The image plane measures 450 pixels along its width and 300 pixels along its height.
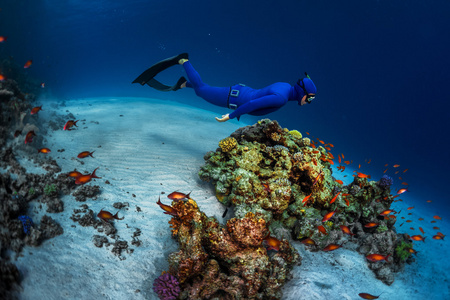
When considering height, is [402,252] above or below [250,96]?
below

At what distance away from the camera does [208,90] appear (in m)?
6.89

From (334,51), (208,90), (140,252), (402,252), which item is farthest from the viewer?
(334,51)

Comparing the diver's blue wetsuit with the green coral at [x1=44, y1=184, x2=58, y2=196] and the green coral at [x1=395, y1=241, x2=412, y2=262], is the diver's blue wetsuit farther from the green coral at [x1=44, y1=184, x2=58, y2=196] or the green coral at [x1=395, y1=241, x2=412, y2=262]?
the green coral at [x1=395, y1=241, x2=412, y2=262]

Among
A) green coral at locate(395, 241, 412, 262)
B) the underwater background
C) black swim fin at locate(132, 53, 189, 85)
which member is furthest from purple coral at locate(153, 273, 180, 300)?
the underwater background

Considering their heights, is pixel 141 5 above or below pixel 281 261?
above

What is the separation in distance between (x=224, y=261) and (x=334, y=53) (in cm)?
5641

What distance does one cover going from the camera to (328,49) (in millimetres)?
46875

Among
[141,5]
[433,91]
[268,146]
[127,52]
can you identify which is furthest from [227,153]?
[127,52]

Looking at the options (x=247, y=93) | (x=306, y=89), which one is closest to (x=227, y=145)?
(x=247, y=93)

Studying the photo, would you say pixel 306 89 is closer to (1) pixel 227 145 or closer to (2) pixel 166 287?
(1) pixel 227 145

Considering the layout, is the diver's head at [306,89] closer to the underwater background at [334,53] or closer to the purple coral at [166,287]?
the purple coral at [166,287]

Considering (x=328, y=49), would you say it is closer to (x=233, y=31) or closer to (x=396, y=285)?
(x=233, y=31)

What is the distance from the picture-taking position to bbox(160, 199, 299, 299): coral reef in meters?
3.35

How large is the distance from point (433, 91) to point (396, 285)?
50763mm
